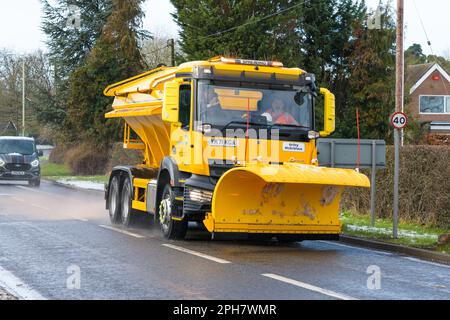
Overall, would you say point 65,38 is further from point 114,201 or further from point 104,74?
point 114,201

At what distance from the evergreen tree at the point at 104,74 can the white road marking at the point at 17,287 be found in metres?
36.5

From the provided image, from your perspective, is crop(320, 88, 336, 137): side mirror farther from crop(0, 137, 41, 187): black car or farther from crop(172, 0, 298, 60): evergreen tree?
crop(0, 137, 41, 187): black car

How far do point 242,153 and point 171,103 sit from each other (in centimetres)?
150

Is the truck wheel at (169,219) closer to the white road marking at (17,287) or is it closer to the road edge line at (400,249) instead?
the road edge line at (400,249)

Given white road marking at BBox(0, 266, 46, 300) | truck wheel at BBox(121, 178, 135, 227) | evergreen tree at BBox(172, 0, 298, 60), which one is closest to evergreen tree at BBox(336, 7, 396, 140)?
evergreen tree at BBox(172, 0, 298, 60)

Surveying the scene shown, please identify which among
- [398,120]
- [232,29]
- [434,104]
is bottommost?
[398,120]

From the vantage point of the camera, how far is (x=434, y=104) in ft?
205

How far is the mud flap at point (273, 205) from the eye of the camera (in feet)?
44.4

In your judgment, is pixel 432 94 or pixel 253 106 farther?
pixel 432 94

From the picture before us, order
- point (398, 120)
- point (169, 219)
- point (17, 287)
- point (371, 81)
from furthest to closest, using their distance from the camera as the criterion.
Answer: point (371, 81) < point (398, 120) < point (169, 219) < point (17, 287)

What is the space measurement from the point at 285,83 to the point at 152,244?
11.9 feet

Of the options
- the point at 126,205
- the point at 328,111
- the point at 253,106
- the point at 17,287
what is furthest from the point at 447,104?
the point at 17,287

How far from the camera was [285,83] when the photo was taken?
49.1ft
